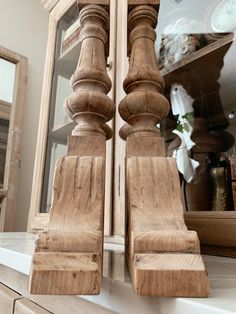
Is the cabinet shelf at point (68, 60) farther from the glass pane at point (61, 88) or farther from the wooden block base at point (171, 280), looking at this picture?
the wooden block base at point (171, 280)

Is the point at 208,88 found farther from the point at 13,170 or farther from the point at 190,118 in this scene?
the point at 13,170

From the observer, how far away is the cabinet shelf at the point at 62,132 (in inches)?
36.4

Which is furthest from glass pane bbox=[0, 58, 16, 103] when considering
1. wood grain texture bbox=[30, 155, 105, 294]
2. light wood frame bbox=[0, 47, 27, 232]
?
wood grain texture bbox=[30, 155, 105, 294]

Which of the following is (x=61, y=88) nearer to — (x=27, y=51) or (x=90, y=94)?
(x=90, y=94)

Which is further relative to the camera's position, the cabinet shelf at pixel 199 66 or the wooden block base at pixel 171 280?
the cabinet shelf at pixel 199 66

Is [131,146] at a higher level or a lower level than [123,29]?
lower

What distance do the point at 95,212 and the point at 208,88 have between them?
1.58ft

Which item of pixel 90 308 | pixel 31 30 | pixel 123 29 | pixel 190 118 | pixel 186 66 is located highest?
pixel 31 30

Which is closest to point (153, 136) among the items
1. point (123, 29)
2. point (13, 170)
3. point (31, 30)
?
point (123, 29)

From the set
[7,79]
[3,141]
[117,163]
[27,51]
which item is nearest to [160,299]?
[117,163]

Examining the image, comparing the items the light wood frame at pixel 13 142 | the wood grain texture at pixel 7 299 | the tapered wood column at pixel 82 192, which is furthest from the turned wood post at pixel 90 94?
the light wood frame at pixel 13 142

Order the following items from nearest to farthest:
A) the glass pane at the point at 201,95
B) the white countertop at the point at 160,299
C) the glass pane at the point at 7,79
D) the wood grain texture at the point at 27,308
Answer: the white countertop at the point at 160,299 < the wood grain texture at the point at 27,308 < the glass pane at the point at 201,95 < the glass pane at the point at 7,79

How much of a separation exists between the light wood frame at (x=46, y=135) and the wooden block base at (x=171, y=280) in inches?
16.9

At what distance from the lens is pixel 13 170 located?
157 cm
